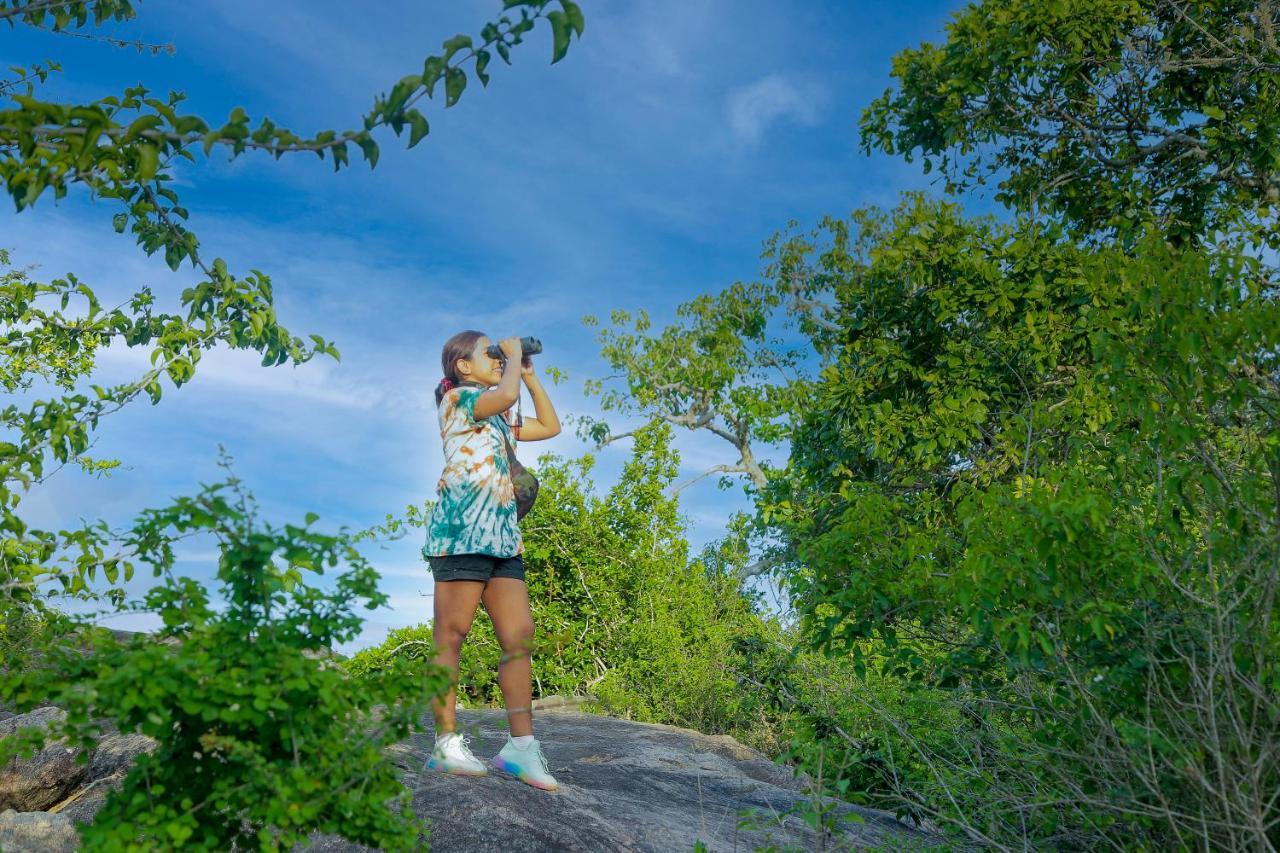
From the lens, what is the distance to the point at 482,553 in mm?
4672

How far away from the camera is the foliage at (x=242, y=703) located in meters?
2.54

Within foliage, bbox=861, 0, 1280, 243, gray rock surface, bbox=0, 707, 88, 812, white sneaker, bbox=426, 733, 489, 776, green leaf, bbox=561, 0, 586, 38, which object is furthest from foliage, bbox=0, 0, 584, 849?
foliage, bbox=861, 0, 1280, 243

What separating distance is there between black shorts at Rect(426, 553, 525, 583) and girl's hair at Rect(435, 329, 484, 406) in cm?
92

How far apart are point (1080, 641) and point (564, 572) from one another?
809 centimetres

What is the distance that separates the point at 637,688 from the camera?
10.8 m

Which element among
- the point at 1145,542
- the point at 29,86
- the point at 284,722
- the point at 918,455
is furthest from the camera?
the point at 918,455

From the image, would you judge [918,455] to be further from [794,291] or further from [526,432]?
[794,291]

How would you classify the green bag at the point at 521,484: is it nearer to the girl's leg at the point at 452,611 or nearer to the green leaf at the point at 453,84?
the girl's leg at the point at 452,611

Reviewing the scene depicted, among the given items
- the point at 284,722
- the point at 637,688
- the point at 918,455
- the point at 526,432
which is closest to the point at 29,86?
the point at 526,432

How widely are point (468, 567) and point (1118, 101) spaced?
874cm

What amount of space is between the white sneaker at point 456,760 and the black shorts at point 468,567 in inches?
27.9

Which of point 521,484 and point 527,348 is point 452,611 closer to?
point 521,484

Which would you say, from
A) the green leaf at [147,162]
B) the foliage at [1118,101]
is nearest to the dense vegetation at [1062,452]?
the foliage at [1118,101]

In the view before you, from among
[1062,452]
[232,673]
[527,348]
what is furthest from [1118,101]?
[232,673]
